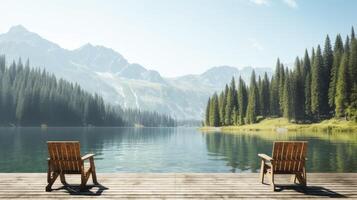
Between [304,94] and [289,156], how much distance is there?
123m

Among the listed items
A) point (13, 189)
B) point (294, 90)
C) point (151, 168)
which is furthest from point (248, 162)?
point (294, 90)

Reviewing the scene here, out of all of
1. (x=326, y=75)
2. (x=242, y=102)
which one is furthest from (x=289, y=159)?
(x=242, y=102)

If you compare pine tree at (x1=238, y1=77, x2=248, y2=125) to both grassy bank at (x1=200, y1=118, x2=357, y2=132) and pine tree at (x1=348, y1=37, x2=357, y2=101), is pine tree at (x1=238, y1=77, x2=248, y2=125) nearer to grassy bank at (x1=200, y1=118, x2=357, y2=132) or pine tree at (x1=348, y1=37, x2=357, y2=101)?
grassy bank at (x1=200, y1=118, x2=357, y2=132)

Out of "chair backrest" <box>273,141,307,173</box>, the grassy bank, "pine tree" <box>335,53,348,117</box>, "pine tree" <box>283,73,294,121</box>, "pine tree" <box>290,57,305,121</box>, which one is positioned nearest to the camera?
"chair backrest" <box>273,141,307,173</box>

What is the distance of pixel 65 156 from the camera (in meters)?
14.5

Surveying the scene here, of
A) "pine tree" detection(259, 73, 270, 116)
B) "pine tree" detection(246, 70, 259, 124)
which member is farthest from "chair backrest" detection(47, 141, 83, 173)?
"pine tree" detection(259, 73, 270, 116)

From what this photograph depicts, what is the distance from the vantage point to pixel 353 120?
326ft

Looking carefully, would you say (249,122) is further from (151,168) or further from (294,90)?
(151,168)

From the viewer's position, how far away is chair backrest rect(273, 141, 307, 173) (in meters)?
14.7

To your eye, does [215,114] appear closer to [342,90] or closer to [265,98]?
[265,98]

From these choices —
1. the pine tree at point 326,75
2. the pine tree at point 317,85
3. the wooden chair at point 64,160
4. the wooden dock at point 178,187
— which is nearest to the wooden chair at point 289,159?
the wooden dock at point 178,187

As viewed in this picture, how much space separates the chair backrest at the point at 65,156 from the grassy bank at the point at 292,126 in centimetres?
9405

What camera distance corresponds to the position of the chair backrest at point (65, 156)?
559 inches

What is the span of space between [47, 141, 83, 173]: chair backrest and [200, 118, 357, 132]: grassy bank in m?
94.1
